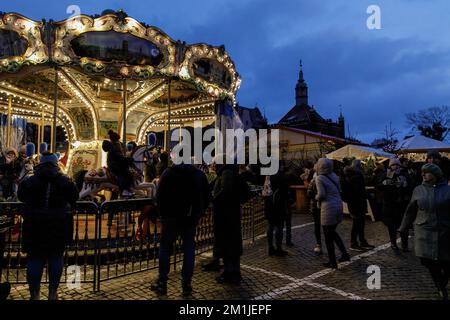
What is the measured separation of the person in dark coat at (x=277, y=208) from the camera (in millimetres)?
5996

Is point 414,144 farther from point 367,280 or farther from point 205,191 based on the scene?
point 205,191

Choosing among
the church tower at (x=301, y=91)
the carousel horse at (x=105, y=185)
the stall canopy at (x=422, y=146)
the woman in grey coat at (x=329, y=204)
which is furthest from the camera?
the church tower at (x=301, y=91)

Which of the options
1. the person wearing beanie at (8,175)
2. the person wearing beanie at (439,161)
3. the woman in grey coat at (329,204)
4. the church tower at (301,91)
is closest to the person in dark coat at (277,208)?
the woman in grey coat at (329,204)

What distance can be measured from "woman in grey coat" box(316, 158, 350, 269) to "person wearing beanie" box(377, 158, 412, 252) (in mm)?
1966

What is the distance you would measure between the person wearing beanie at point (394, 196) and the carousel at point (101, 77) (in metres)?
5.55

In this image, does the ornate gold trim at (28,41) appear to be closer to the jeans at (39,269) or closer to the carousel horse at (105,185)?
the carousel horse at (105,185)

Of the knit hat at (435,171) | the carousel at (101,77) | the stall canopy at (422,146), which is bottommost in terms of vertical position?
the knit hat at (435,171)

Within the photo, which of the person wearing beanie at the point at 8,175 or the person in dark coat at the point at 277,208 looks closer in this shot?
the person in dark coat at the point at 277,208

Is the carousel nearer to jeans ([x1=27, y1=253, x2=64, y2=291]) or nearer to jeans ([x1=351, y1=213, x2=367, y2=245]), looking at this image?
jeans ([x1=27, y1=253, x2=64, y2=291])

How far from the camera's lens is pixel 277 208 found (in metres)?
5.95

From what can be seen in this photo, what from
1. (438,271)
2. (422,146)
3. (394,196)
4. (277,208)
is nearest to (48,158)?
(277,208)

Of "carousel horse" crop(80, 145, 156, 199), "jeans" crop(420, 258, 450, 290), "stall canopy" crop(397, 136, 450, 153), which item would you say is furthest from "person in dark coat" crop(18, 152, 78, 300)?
"stall canopy" crop(397, 136, 450, 153)
